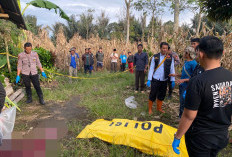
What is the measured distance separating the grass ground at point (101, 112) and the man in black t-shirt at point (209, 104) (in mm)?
1158

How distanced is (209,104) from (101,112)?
2.92 meters

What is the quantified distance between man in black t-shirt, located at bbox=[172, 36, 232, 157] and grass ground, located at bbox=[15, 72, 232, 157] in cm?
116

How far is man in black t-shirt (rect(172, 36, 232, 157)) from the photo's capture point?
4.50 feet

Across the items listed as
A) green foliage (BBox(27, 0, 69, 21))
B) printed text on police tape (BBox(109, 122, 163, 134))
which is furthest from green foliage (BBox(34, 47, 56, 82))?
printed text on police tape (BBox(109, 122, 163, 134))

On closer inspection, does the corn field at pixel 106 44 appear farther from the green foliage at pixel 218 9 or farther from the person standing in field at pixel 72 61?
the green foliage at pixel 218 9

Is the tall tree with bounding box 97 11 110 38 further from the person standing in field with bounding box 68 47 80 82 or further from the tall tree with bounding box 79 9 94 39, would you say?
the person standing in field with bounding box 68 47 80 82

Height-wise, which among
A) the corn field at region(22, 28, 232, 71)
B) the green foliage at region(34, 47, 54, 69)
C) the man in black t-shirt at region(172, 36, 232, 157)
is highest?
the corn field at region(22, 28, 232, 71)

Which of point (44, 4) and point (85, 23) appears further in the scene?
point (85, 23)

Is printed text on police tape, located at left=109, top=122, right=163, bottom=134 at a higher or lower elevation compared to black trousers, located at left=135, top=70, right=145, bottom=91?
lower

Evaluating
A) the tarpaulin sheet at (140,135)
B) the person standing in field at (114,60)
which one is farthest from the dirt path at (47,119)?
the person standing in field at (114,60)

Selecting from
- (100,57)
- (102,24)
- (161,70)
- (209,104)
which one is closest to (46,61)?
(100,57)

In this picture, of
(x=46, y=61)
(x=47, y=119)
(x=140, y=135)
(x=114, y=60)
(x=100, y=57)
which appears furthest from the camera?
(x=114, y=60)

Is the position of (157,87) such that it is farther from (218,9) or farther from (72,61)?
(72,61)

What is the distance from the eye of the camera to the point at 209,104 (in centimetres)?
140
